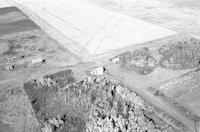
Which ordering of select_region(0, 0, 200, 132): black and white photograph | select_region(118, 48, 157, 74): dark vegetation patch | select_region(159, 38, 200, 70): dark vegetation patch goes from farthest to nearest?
select_region(118, 48, 157, 74): dark vegetation patch, select_region(159, 38, 200, 70): dark vegetation patch, select_region(0, 0, 200, 132): black and white photograph

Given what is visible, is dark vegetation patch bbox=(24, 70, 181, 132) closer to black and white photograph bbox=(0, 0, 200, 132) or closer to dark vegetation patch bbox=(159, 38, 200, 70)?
black and white photograph bbox=(0, 0, 200, 132)

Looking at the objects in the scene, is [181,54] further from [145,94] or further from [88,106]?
[88,106]

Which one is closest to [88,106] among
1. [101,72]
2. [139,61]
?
[101,72]

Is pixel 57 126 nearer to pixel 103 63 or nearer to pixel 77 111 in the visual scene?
pixel 77 111

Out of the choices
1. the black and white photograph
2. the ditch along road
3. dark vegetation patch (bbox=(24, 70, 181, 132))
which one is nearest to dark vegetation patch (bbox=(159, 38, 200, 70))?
the black and white photograph

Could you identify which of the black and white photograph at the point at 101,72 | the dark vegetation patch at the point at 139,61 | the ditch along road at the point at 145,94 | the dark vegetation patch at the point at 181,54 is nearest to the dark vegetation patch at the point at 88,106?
the black and white photograph at the point at 101,72

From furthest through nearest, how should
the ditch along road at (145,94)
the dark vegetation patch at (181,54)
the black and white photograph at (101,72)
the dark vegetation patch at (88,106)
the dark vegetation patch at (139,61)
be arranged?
the dark vegetation patch at (139,61) → the dark vegetation patch at (181,54) → the black and white photograph at (101,72) → the ditch along road at (145,94) → the dark vegetation patch at (88,106)

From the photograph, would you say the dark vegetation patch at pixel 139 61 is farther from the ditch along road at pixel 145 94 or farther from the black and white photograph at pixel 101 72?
the ditch along road at pixel 145 94
